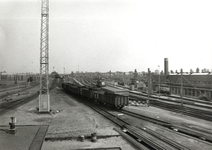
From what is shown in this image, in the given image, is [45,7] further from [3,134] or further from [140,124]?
[140,124]

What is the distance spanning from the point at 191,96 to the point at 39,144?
114 feet

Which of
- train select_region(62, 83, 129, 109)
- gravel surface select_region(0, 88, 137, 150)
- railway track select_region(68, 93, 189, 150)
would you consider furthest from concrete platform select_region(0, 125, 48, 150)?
train select_region(62, 83, 129, 109)

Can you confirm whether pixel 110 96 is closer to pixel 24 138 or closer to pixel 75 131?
pixel 75 131

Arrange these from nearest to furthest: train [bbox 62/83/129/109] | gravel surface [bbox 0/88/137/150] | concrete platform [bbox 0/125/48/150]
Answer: concrete platform [bbox 0/125/48/150], gravel surface [bbox 0/88/137/150], train [bbox 62/83/129/109]

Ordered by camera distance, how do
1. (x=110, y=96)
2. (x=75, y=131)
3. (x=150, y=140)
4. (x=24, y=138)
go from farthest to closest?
(x=110, y=96)
(x=75, y=131)
(x=150, y=140)
(x=24, y=138)

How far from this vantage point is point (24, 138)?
1127 centimetres

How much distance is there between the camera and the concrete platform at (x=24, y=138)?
9.90 m

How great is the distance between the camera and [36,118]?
1866cm

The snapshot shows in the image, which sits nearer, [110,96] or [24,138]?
[24,138]

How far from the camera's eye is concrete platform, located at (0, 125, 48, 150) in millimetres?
9898

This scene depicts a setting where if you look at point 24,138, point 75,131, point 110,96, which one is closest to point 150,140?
point 75,131

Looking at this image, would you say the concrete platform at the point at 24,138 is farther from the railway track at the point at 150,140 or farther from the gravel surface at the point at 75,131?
the railway track at the point at 150,140

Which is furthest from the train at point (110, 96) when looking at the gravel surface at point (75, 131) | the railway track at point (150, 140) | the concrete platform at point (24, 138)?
the concrete platform at point (24, 138)

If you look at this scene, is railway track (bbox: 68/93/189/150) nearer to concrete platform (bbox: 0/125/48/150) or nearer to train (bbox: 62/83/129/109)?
concrete platform (bbox: 0/125/48/150)
